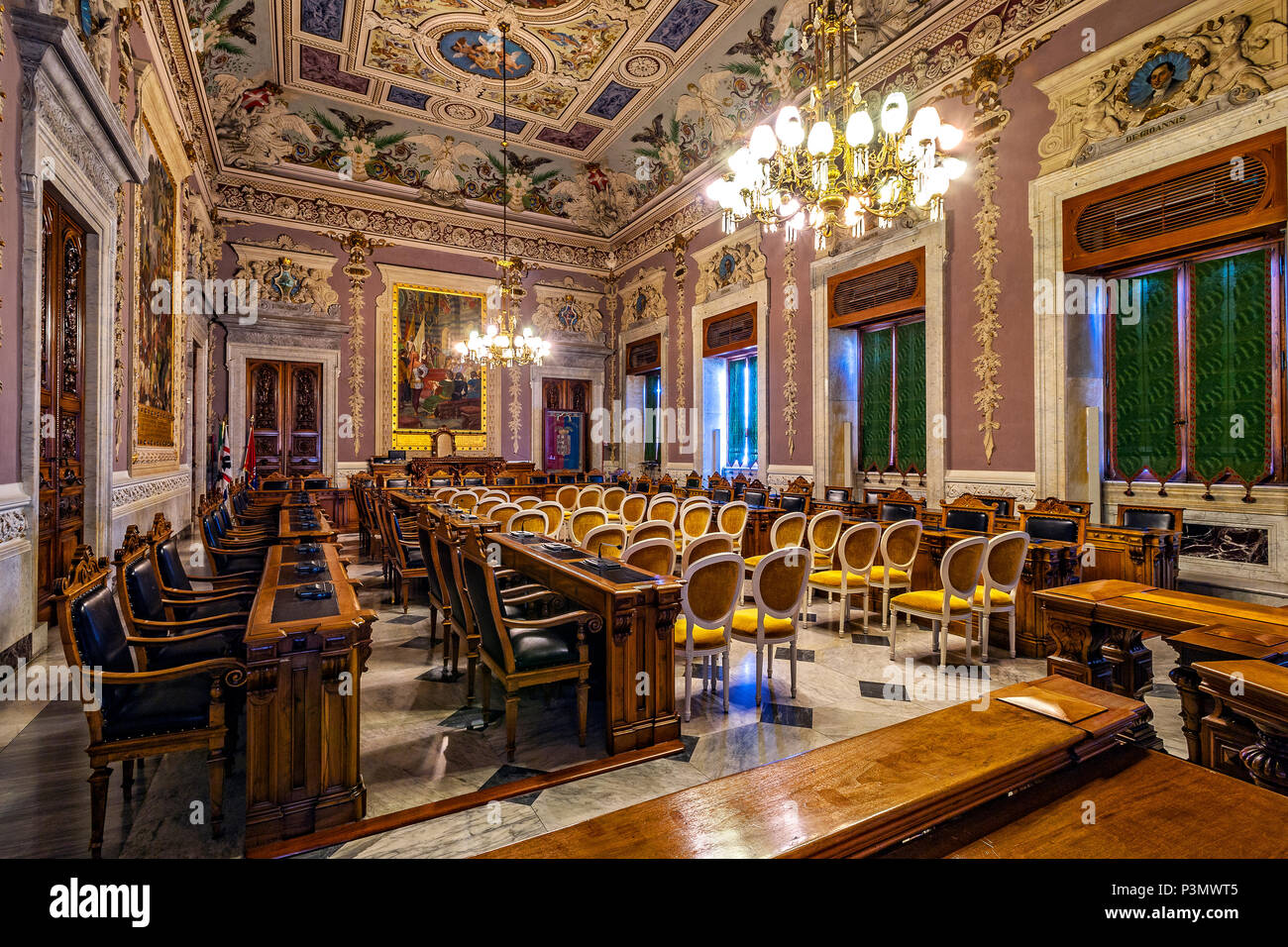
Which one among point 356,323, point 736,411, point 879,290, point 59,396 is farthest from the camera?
point 356,323

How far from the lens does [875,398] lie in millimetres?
8906

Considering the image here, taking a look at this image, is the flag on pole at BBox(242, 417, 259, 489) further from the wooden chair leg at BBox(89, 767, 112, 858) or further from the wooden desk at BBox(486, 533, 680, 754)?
A: the wooden desk at BBox(486, 533, 680, 754)

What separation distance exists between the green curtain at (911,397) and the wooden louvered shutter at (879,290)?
42 cm

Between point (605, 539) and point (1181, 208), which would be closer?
point (605, 539)

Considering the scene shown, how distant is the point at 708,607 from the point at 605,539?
1.70 metres

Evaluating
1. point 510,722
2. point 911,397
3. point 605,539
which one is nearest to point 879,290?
point 911,397

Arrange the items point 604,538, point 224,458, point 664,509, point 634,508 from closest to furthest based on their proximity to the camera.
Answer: point 604,538 → point 664,509 → point 634,508 → point 224,458

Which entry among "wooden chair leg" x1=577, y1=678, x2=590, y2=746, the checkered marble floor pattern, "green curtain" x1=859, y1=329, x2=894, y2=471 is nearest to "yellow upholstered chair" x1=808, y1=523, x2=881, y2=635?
the checkered marble floor pattern

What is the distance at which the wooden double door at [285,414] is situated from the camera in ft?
36.9

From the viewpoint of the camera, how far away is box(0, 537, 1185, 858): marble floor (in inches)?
81.5

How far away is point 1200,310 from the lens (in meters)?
5.66

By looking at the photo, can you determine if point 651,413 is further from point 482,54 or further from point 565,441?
point 482,54

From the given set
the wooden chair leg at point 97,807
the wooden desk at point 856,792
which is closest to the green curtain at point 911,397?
the wooden desk at point 856,792
